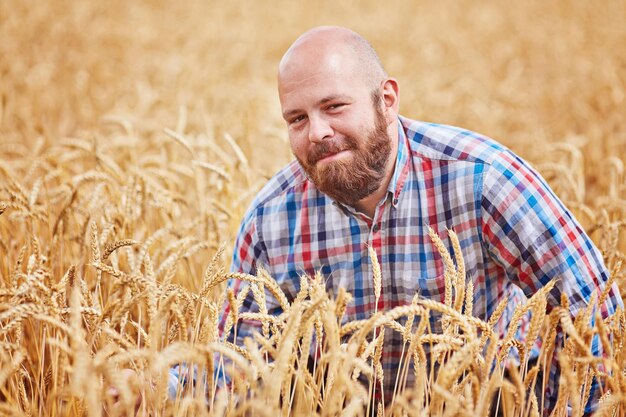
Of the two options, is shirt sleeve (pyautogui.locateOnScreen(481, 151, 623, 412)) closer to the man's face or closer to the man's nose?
the man's face

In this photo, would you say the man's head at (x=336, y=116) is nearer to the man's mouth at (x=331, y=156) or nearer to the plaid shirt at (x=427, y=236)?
the man's mouth at (x=331, y=156)

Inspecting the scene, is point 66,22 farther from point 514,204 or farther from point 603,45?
point 514,204

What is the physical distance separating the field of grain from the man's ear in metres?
0.57

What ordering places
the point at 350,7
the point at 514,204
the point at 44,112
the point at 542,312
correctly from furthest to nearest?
1. the point at 350,7
2. the point at 44,112
3. the point at 514,204
4. the point at 542,312

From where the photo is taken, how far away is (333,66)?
2.00m

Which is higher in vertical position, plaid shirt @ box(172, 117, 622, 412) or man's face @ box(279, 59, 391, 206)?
man's face @ box(279, 59, 391, 206)

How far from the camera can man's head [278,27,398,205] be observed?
78.2 inches

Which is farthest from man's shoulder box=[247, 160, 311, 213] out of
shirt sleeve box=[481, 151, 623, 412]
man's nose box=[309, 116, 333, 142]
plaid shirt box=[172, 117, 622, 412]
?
shirt sleeve box=[481, 151, 623, 412]

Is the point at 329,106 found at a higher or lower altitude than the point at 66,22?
lower

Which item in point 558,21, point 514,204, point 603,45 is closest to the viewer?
point 514,204

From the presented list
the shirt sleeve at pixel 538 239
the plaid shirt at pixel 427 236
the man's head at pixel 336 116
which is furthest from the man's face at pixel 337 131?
the shirt sleeve at pixel 538 239

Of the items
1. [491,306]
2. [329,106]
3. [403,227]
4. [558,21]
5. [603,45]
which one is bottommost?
[491,306]

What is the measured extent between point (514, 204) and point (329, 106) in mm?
594

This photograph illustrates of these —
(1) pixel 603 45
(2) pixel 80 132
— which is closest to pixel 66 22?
(2) pixel 80 132
